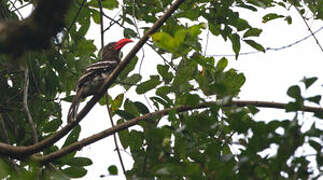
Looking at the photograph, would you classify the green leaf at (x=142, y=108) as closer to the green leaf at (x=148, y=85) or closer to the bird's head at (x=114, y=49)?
the green leaf at (x=148, y=85)

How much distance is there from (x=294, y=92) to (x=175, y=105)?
125cm

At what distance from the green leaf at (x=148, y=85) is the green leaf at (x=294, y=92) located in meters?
1.54

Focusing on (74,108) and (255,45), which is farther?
(74,108)

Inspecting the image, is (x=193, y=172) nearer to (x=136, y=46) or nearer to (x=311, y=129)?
(x=311, y=129)

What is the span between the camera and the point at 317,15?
4.11 meters

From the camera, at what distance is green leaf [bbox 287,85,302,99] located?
2344 millimetres

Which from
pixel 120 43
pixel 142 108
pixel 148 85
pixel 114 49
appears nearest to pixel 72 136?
pixel 142 108

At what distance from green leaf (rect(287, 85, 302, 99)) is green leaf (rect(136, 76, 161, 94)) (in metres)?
1.54

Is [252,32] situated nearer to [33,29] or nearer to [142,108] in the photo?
[142,108]

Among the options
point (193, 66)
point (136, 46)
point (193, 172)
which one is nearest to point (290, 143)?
point (193, 172)

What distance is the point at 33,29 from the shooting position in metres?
1.63

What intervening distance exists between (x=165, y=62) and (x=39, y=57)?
3.69 feet

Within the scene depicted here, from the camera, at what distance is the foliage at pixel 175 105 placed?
221 cm

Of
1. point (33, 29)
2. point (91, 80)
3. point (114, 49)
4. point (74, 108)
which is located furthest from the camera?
point (114, 49)
